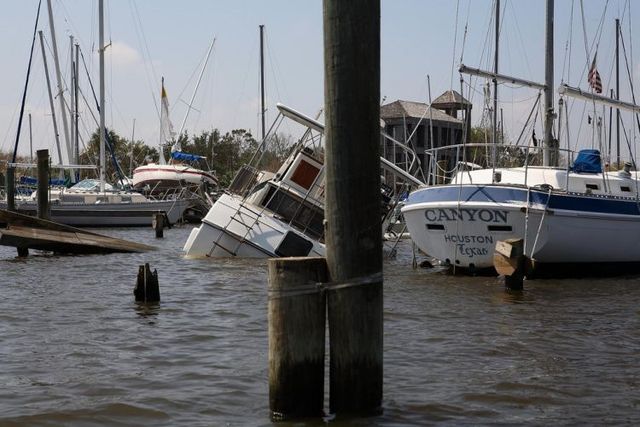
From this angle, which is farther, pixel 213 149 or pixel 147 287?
pixel 213 149

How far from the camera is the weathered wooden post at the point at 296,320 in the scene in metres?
6.46

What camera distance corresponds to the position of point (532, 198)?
60.4 ft

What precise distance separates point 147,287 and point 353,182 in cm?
919

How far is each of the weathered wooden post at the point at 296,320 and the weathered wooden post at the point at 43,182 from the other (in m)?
22.5

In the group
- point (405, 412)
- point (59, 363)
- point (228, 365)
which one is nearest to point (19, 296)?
point (59, 363)

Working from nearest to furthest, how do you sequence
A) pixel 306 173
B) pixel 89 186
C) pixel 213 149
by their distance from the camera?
pixel 306 173
pixel 89 186
pixel 213 149

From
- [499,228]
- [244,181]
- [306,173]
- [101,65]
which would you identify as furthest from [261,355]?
[101,65]

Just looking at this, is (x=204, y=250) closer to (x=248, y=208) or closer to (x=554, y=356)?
(x=248, y=208)

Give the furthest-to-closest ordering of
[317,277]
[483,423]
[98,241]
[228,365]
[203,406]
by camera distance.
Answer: [98,241]
[228,365]
[203,406]
[483,423]
[317,277]

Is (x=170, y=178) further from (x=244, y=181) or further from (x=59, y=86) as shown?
(x=244, y=181)

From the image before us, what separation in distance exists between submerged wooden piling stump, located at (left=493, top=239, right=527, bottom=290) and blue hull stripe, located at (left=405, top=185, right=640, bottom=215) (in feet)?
6.69

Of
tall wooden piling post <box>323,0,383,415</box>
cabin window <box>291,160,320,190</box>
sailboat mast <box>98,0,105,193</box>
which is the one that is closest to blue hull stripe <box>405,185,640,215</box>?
cabin window <box>291,160,320,190</box>

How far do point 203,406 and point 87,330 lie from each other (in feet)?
15.1

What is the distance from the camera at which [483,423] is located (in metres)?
7.50
